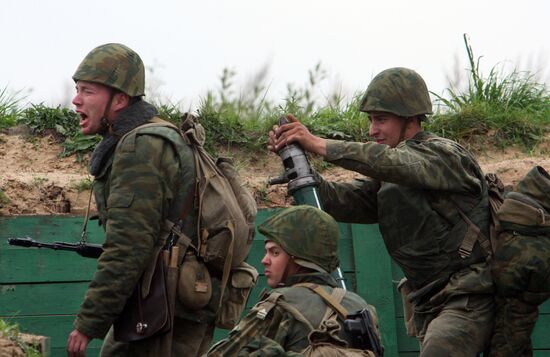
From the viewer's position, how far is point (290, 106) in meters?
10.4

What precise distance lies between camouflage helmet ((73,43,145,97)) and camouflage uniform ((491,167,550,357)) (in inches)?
77.3

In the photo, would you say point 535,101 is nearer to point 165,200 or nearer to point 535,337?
point 535,337

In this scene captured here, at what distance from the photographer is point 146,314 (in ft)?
20.5

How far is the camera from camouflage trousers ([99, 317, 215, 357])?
632cm

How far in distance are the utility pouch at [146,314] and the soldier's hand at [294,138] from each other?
950 millimetres

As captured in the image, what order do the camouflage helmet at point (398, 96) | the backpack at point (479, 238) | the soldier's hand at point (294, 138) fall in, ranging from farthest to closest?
the camouflage helmet at point (398, 96) < the backpack at point (479, 238) < the soldier's hand at point (294, 138)

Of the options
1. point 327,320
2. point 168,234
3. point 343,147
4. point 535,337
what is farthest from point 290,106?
point 327,320

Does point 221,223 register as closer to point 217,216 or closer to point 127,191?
point 217,216

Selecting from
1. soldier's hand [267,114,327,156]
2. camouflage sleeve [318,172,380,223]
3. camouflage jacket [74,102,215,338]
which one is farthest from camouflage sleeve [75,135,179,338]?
camouflage sleeve [318,172,380,223]

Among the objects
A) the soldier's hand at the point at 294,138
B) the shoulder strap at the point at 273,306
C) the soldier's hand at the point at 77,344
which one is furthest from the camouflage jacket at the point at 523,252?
the soldier's hand at the point at 77,344

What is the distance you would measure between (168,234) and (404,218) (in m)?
1.44

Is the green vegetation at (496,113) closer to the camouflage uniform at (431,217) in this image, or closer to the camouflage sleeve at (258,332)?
the camouflage uniform at (431,217)

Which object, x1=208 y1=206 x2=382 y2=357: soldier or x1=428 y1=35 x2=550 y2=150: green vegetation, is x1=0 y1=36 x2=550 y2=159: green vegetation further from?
x1=208 y1=206 x2=382 y2=357: soldier

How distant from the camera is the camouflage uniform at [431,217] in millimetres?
6895
